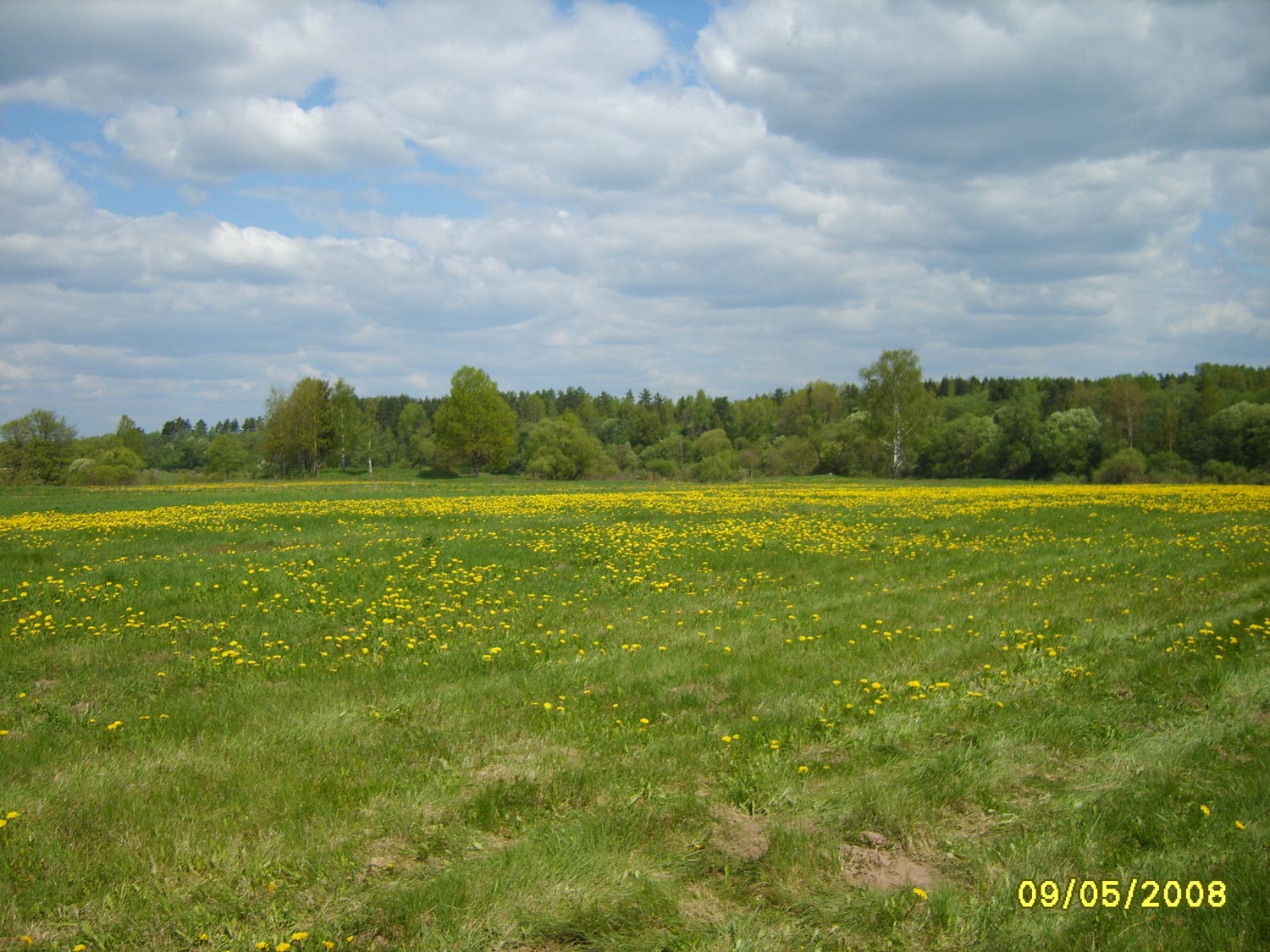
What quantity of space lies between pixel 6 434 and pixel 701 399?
4706 inches

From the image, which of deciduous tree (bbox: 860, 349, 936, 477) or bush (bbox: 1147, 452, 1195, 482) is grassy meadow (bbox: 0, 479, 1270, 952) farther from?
deciduous tree (bbox: 860, 349, 936, 477)

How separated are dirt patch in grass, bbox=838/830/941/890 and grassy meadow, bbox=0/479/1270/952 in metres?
0.03

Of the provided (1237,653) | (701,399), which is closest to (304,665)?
(1237,653)

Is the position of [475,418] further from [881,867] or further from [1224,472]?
[881,867]

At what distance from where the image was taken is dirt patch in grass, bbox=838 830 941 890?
4.64 meters

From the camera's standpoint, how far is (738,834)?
521 centimetres

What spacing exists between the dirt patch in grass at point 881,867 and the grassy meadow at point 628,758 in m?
0.03

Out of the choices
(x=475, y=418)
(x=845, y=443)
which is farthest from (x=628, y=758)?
(x=845, y=443)

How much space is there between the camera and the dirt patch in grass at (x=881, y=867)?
4637 mm

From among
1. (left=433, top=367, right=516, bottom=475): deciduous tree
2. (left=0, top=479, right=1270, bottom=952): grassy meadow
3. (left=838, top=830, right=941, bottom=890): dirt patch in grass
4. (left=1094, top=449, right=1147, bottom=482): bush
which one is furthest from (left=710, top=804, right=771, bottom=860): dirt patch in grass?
(left=433, top=367, right=516, bottom=475): deciduous tree

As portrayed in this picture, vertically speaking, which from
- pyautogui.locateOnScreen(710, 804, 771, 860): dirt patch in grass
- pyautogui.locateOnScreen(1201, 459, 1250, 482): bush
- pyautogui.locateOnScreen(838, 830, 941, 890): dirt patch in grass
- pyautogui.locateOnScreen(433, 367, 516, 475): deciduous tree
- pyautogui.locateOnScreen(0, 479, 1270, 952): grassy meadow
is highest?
pyautogui.locateOnScreen(433, 367, 516, 475): deciduous tree

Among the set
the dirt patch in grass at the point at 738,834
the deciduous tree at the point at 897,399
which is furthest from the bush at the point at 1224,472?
the dirt patch in grass at the point at 738,834

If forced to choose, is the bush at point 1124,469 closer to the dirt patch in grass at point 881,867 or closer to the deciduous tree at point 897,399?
the deciduous tree at point 897,399

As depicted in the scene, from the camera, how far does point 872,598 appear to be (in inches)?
508
